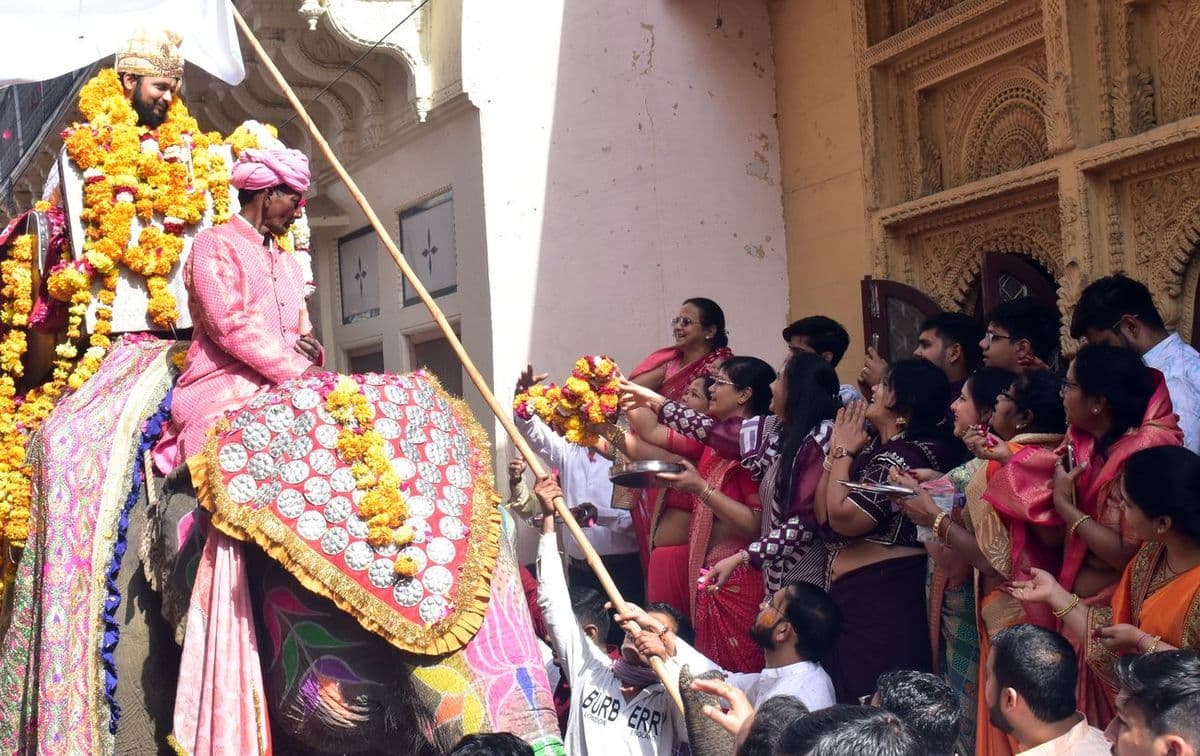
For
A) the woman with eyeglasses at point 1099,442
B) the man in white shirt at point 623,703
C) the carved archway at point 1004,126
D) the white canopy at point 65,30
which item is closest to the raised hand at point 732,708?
the man in white shirt at point 623,703

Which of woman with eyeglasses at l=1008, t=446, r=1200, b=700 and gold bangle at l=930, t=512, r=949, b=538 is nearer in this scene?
woman with eyeglasses at l=1008, t=446, r=1200, b=700

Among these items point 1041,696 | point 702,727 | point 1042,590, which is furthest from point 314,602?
point 1042,590

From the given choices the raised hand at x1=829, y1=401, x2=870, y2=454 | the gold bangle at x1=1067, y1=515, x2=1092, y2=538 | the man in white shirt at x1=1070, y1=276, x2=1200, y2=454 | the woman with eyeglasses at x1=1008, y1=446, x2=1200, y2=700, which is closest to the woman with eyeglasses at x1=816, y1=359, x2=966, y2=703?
the raised hand at x1=829, y1=401, x2=870, y2=454

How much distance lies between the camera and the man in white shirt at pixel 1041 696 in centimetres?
358

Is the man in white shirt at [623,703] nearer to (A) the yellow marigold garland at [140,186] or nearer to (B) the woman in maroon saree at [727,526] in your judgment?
(B) the woman in maroon saree at [727,526]

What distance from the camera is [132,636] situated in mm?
4656

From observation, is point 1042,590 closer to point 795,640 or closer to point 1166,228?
point 795,640

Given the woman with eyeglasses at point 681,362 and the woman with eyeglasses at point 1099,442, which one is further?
the woman with eyeglasses at point 681,362

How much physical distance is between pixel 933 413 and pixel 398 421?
200 cm

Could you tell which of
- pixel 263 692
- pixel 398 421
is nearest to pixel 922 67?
pixel 398 421

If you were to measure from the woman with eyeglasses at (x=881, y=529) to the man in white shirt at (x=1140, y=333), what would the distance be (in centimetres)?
53

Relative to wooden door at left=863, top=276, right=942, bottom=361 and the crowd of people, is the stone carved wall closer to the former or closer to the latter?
wooden door at left=863, top=276, right=942, bottom=361

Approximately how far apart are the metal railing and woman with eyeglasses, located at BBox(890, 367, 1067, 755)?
24.1 feet

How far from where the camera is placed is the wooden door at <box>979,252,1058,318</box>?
259 inches
